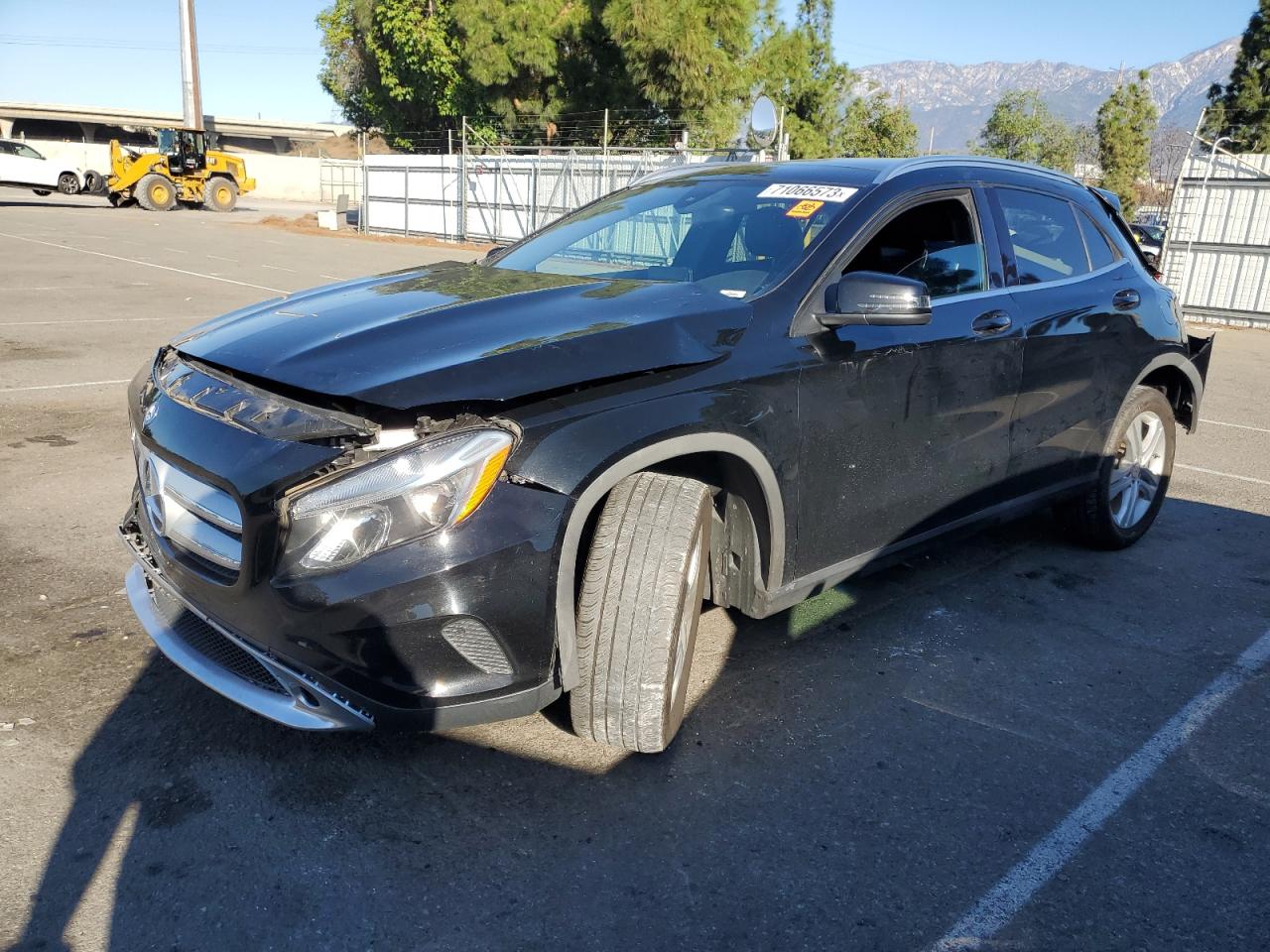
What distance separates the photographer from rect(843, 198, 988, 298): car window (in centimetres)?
362

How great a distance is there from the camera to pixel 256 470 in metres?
2.45

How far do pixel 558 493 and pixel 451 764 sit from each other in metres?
0.95

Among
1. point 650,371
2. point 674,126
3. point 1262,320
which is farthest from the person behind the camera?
point 674,126

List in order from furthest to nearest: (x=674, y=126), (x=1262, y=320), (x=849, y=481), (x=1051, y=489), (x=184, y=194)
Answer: (x=184, y=194) < (x=674, y=126) < (x=1262, y=320) < (x=1051, y=489) < (x=849, y=481)

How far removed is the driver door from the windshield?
24 centimetres

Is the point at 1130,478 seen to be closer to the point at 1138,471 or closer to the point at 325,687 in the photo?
the point at 1138,471

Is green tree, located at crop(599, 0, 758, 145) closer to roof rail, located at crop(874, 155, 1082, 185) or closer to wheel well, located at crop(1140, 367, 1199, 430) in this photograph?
wheel well, located at crop(1140, 367, 1199, 430)

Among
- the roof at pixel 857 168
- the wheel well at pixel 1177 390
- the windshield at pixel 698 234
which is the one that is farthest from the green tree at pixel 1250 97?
the windshield at pixel 698 234

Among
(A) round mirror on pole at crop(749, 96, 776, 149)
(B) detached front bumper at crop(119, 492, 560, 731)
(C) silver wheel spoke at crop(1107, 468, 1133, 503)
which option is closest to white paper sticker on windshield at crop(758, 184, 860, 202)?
(B) detached front bumper at crop(119, 492, 560, 731)

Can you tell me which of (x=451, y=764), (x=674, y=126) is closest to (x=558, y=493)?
(x=451, y=764)

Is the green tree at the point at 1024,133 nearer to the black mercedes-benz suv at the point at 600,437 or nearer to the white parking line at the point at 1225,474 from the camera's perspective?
the white parking line at the point at 1225,474

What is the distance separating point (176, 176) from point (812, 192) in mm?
37886

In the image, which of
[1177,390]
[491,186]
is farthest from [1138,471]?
[491,186]

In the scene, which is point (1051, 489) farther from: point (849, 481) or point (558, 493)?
point (558, 493)
